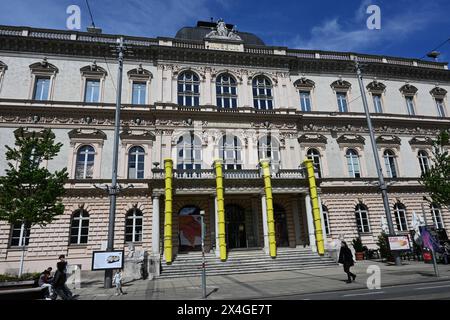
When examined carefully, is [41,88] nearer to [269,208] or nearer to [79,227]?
[79,227]

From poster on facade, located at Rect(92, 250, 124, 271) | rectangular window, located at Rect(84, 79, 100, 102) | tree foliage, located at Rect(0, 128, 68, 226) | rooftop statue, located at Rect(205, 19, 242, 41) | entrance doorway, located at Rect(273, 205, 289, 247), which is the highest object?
rooftop statue, located at Rect(205, 19, 242, 41)

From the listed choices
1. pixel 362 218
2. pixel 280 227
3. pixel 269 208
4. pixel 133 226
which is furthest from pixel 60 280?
pixel 362 218

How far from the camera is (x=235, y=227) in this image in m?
26.7

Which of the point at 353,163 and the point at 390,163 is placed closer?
the point at 353,163

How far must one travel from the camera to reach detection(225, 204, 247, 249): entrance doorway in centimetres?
2633

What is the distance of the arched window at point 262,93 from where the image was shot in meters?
29.9

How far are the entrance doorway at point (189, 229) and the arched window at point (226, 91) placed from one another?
406 inches

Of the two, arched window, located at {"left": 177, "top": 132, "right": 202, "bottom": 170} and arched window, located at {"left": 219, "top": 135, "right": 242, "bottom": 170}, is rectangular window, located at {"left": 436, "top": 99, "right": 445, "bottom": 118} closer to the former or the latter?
arched window, located at {"left": 219, "top": 135, "right": 242, "bottom": 170}

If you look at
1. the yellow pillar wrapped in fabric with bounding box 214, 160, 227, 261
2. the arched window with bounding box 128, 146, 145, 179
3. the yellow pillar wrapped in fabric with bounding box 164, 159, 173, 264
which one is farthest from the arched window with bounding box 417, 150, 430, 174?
the arched window with bounding box 128, 146, 145, 179

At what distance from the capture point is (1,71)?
25922mm

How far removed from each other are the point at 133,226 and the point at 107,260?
9.00 meters

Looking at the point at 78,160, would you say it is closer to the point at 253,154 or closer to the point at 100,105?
the point at 100,105

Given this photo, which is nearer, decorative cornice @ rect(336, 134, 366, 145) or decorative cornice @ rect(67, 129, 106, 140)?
decorative cornice @ rect(67, 129, 106, 140)

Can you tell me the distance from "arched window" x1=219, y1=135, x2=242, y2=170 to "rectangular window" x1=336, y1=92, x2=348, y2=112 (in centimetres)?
1232
